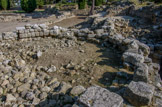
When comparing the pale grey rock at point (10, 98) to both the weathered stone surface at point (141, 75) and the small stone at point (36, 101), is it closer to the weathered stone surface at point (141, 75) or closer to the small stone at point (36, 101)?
the small stone at point (36, 101)

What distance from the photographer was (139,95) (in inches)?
113

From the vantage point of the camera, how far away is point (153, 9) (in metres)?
15.0

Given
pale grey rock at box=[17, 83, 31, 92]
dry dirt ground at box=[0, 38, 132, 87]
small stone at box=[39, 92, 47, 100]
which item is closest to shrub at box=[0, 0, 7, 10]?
dry dirt ground at box=[0, 38, 132, 87]

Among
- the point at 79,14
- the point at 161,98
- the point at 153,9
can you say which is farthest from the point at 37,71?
the point at 79,14

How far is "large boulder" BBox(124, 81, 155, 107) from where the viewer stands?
2.86 m

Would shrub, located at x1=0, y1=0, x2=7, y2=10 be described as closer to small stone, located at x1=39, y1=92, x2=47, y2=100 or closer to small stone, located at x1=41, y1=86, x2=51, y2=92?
small stone, located at x1=41, y1=86, x2=51, y2=92

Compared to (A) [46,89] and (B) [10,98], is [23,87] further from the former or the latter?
(A) [46,89]

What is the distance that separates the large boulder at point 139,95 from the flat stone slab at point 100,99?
0.41 meters

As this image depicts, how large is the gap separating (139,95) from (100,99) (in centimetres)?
85

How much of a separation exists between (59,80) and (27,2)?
33.0 m

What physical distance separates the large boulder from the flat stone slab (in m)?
0.41

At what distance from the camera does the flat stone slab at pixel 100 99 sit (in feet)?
8.31

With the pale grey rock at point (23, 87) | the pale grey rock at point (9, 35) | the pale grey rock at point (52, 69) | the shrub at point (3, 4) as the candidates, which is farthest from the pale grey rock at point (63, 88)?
the shrub at point (3, 4)

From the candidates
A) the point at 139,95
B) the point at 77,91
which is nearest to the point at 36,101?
the point at 77,91
